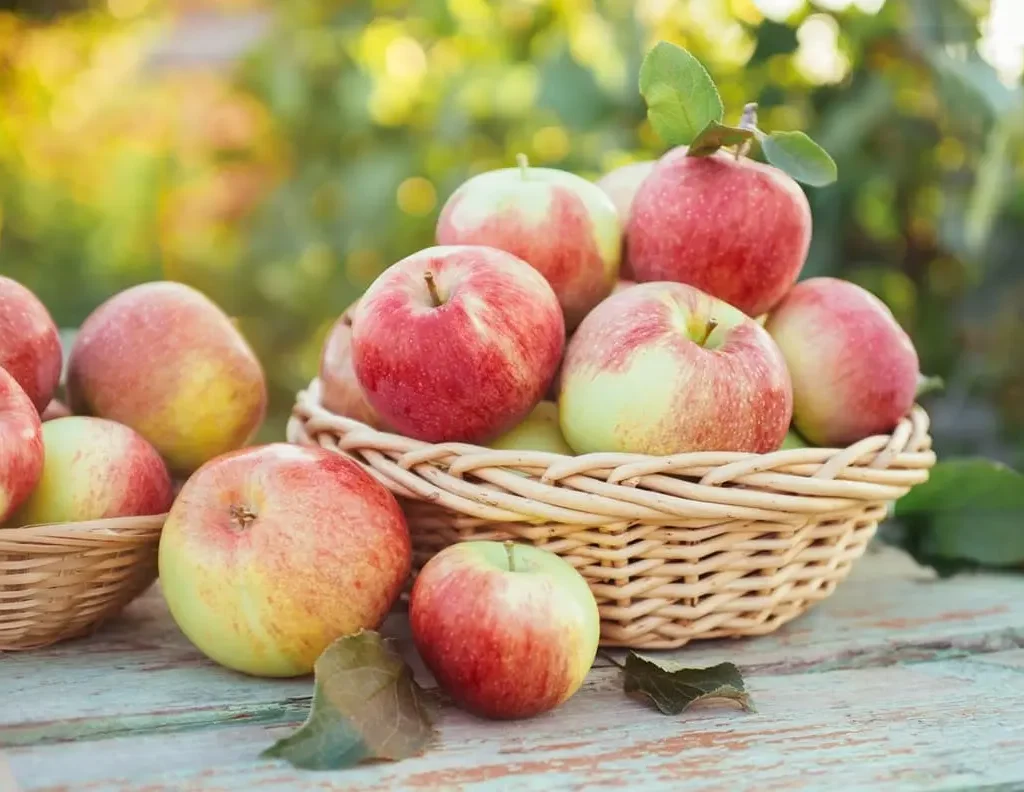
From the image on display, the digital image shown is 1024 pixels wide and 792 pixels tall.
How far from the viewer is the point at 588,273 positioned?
1156 mm

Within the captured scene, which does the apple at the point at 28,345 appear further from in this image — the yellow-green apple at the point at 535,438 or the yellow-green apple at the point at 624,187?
the yellow-green apple at the point at 624,187

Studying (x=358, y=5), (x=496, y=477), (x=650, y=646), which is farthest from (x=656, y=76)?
(x=358, y=5)

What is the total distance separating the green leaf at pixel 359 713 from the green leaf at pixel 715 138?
55 cm

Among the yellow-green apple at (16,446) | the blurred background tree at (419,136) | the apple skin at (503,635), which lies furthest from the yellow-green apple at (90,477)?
the blurred background tree at (419,136)

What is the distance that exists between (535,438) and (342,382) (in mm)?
229

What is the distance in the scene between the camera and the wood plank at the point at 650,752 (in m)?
0.77

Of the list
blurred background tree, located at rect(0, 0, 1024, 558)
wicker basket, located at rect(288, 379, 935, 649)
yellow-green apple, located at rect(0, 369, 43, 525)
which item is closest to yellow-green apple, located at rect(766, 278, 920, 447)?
wicker basket, located at rect(288, 379, 935, 649)

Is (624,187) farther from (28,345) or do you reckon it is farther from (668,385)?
(28,345)

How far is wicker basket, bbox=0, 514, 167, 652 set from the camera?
944 millimetres

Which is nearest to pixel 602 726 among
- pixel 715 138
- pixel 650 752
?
pixel 650 752

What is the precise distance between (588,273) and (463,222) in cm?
14

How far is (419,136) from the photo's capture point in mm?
2273

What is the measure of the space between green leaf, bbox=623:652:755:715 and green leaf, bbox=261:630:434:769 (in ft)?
0.58

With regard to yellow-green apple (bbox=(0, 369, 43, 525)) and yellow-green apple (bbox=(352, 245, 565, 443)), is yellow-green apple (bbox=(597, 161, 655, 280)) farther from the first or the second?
yellow-green apple (bbox=(0, 369, 43, 525))
